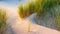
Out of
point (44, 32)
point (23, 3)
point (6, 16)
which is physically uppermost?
point (23, 3)

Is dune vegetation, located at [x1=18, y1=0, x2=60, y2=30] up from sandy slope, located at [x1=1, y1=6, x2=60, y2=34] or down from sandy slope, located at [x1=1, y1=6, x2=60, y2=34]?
up

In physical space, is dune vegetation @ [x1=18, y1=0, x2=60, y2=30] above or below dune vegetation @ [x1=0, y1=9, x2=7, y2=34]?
above

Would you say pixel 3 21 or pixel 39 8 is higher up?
pixel 39 8

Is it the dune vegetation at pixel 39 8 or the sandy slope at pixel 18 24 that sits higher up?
the dune vegetation at pixel 39 8

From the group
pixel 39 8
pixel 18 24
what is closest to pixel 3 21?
pixel 18 24

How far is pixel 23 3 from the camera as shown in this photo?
3.35 ft

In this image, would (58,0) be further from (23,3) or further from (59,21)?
(23,3)

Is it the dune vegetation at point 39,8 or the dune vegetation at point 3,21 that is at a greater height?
the dune vegetation at point 39,8

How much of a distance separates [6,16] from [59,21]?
0.42 metres

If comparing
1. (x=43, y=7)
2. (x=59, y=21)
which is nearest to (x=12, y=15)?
(x=43, y=7)

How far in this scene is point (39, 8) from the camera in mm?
999

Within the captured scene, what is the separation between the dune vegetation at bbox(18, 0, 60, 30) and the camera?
3.20ft

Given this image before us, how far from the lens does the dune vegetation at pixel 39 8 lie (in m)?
0.97

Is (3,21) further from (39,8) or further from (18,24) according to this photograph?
(39,8)
